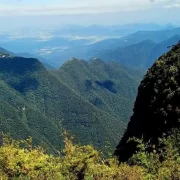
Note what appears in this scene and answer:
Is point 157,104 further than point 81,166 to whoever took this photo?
Yes

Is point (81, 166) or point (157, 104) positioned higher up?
point (157, 104)

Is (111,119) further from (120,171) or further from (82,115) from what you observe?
(120,171)

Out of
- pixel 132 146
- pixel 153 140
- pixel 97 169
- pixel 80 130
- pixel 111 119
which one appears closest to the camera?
pixel 97 169

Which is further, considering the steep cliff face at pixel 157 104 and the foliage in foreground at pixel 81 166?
the steep cliff face at pixel 157 104

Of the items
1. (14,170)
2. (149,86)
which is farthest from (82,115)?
(14,170)
